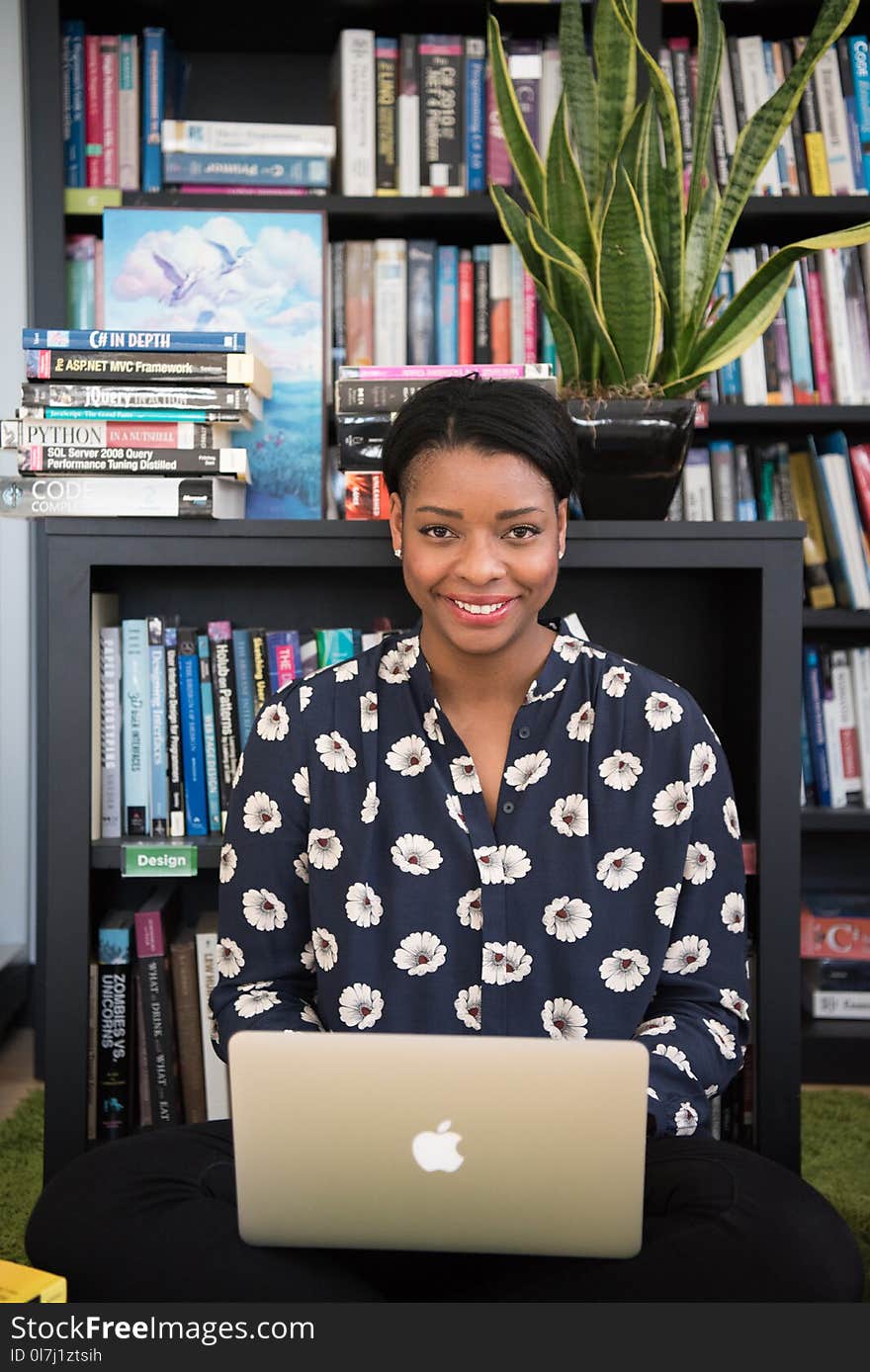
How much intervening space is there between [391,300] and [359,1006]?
1.50 metres

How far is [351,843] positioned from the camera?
4.76 feet

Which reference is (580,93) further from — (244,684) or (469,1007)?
(469,1007)

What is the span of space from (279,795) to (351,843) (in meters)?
0.10

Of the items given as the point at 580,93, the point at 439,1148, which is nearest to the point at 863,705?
the point at 580,93

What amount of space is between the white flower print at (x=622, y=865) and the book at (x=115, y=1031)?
0.68 metres

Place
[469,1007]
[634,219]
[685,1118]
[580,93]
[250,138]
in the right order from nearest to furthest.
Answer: [685,1118]
[469,1007]
[634,219]
[580,93]
[250,138]

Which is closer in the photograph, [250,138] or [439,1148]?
[439,1148]

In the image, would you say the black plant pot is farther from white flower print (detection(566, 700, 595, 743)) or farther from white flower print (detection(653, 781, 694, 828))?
white flower print (detection(653, 781, 694, 828))

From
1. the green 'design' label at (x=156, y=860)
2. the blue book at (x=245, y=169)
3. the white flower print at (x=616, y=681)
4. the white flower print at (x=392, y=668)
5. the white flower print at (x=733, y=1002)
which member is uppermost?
the blue book at (x=245, y=169)

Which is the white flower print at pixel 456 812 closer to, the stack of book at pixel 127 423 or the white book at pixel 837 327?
the stack of book at pixel 127 423

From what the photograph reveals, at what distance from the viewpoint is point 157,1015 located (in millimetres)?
1802

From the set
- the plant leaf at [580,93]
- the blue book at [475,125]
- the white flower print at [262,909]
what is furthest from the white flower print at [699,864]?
the blue book at [475,125]

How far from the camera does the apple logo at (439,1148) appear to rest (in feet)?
3.21

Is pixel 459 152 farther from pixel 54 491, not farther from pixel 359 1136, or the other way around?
pixel 359 1136
